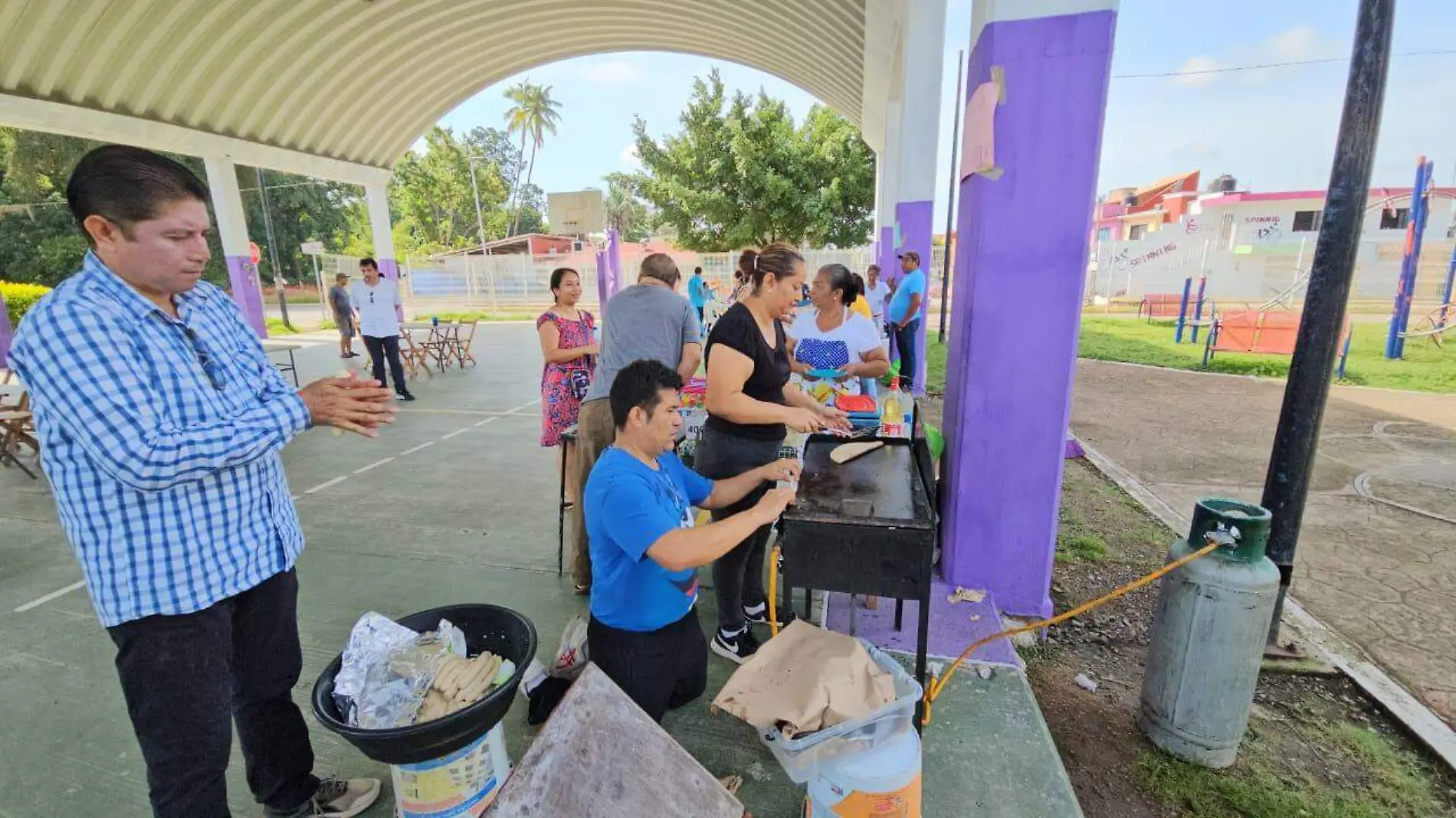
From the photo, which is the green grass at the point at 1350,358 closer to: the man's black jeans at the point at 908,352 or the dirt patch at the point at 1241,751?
the man's black jeans at the point at 908,352

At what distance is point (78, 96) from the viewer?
29.4 ft

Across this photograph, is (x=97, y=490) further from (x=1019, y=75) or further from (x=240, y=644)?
(x=1019, y=75)

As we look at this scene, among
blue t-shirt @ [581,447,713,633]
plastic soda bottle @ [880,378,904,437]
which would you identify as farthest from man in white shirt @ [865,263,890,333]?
blue t-shirt @ [581,447,713,633]

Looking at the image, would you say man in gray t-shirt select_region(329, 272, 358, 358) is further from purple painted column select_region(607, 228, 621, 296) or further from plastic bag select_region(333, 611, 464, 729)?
plastic bag select_region(333, 611, 464, 729)

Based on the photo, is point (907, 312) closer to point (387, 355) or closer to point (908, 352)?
point (908, 352)

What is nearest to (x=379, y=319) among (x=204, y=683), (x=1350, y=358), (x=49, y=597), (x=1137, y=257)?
(x=49, y=597)

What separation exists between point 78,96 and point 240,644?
11.7 m

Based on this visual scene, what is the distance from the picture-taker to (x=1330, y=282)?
2.64 meters

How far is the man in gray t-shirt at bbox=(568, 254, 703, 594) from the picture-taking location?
3.19 m

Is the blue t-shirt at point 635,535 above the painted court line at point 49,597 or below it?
above

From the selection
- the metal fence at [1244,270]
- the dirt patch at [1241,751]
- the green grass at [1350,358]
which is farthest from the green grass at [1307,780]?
the metal fence at [1244,270]

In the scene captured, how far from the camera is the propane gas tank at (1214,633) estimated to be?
2238mm

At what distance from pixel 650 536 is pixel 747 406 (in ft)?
2.69

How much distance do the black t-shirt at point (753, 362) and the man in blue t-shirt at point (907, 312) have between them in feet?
18.3
